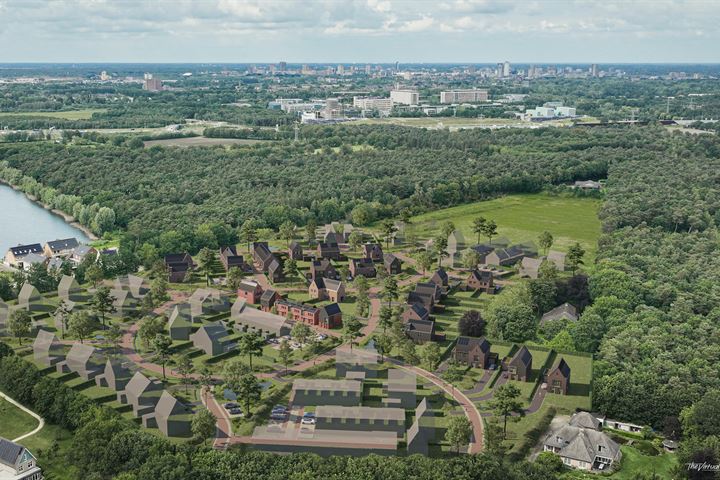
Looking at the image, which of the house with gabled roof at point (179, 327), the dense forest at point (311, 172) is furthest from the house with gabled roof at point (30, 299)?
the dense forest at point (311, 172)

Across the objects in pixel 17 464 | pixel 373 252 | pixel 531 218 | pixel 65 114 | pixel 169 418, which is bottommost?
pixel 17 464

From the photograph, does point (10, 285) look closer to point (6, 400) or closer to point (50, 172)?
point (6, 400)

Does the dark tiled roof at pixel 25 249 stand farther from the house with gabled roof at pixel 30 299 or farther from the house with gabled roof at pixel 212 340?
the house with gabled roof at pixel 212 340

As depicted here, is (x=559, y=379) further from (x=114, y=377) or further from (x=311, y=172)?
(x=311, y=172)

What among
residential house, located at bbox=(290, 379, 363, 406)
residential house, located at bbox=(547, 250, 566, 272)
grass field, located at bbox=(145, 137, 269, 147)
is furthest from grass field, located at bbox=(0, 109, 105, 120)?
residential house, located at bbox=(290, 379, 363, 406)

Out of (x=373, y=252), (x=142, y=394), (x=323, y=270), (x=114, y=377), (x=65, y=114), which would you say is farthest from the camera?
(x=65, y=114)

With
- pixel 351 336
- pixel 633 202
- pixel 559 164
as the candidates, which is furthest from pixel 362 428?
pixel 559 164

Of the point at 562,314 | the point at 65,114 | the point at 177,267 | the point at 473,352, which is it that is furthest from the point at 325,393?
the point at 65,114
